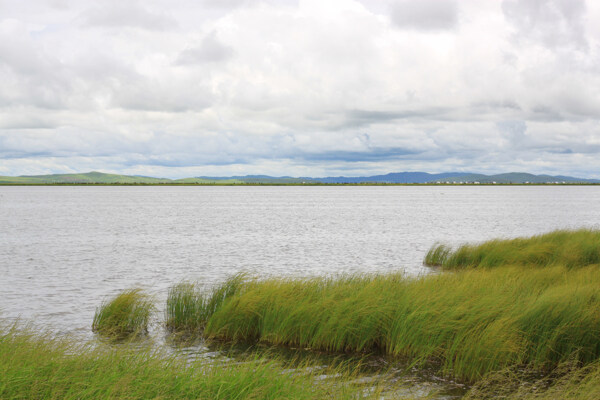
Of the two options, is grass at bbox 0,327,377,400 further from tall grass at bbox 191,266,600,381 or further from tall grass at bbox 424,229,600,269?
tall grass at bbox 424,229,600,269

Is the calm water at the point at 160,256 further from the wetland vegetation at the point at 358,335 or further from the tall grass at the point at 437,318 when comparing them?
the tall grass at the point at 437,318

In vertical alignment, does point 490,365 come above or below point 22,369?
below

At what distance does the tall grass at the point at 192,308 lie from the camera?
54.5ft

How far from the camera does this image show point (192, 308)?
16875 mm

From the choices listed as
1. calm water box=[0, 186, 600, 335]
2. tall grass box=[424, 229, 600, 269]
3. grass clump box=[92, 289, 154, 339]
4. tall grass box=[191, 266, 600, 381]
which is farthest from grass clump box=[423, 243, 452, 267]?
grass clump box=[92, 289, 154, 339]

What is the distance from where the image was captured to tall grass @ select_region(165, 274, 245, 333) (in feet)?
54.5

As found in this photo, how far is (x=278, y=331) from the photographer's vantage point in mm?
14750

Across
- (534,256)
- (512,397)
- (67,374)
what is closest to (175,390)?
(67,374)

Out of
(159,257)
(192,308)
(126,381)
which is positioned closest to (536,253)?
(192,308)

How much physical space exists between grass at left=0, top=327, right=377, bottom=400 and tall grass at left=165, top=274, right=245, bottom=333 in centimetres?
694

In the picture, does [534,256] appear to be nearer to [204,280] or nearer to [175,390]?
[204,280]

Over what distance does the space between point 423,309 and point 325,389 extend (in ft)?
17.9

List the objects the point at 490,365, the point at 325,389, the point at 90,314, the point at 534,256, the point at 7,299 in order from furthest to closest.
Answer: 1. the point at 534,256
2. the point at 7,299
3. the point at 90,314
4. the point at 490,365
5. the point at 325,389

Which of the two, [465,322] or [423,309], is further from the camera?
[423,309]
